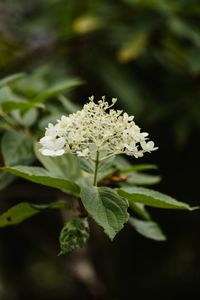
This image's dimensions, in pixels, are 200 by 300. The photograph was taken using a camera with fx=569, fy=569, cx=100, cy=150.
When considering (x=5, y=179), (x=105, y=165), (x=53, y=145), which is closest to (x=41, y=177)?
(x=53, y=145)

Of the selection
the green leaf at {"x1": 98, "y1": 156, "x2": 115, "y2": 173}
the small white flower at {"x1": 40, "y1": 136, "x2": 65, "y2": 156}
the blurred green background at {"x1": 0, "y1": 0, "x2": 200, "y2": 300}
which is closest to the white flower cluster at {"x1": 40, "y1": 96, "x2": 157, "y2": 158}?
the small white flower at {"x1": 40, "y1": 136, "x2": 65, "y2": 156}

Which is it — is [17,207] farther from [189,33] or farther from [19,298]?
[19,298]

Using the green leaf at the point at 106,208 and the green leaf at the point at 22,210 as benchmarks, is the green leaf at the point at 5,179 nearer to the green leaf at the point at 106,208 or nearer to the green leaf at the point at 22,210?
the green leaf at the point at 22,210

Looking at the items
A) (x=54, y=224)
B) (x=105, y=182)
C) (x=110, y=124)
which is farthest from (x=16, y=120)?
(x=54, y=224)

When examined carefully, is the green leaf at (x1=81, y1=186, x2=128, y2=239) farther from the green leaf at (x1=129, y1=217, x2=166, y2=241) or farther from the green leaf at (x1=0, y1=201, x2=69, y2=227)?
the green leaf at (x1=129, y1=217, x2=166, y2=241)

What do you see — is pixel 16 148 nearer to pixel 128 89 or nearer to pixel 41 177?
pixel 41 177
